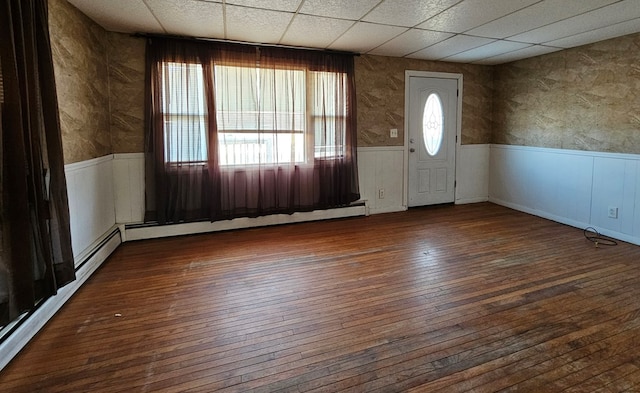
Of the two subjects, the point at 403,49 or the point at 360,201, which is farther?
the point at 360,201

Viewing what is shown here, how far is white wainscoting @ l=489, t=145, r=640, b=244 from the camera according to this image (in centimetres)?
416

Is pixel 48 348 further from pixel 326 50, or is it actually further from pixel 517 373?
pixel 326 50

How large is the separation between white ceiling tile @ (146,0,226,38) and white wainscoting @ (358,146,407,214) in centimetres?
257

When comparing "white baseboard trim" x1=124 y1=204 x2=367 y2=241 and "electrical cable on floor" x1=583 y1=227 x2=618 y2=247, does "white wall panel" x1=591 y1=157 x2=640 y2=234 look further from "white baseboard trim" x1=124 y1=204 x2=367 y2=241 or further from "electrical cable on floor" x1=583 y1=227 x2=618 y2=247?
"white baseboard trim" x1=124 y1=204 x2=367 y2=241

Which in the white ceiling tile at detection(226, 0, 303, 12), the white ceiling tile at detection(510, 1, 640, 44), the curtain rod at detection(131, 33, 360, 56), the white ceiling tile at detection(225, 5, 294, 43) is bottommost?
the white ceiling tile at detection(510, 1, 640, 44)

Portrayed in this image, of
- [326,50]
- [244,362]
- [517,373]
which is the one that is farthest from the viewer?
[326,50]

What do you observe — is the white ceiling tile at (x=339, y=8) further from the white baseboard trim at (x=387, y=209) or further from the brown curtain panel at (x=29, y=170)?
the white baseboard trim at (x=387, y=209)

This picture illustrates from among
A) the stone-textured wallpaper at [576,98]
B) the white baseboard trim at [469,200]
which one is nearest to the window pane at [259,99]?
the white baseboard trim at [469,200]

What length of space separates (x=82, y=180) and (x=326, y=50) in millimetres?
3279

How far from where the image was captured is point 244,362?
2.02 meters

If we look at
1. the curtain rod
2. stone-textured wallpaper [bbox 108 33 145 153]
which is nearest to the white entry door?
the curtain rod

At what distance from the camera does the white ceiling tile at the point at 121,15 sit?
10.3ft

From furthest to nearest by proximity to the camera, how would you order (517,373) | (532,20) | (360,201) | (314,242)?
(360,201) < (314,242) < (532,20) < (517,373)

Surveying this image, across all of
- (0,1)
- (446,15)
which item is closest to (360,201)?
(446,15)
